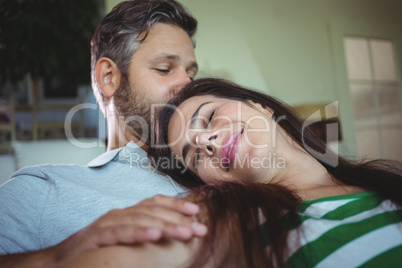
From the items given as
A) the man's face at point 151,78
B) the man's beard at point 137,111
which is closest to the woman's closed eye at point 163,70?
the man's face at point 151,78

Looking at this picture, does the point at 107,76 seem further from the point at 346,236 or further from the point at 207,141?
the point at 346,236

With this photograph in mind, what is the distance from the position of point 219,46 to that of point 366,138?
2.17m

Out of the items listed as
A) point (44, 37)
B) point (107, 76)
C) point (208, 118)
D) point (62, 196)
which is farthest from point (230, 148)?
point (44, 37)

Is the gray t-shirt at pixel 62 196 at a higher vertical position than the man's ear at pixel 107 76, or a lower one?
lower

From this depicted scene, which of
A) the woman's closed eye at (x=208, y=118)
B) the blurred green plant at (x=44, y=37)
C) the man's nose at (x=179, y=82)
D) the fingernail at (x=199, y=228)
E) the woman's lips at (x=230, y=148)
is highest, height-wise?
the blurred green plant at (x=44, y=37)

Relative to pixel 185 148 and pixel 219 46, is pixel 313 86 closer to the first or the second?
pixel 219 46

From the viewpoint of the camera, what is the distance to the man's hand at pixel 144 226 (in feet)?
1.74

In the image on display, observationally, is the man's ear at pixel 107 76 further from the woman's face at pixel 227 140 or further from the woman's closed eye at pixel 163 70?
the woman's face at pixel 227 140

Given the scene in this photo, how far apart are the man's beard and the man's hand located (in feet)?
2.92

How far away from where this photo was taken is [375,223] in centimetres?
67

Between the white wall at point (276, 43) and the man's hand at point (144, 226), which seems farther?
the white wall at point (276, 43)

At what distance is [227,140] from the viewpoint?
0.98 meters

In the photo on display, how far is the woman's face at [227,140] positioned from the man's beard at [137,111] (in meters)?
0.32

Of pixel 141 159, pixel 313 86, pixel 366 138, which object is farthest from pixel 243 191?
pixel 366 138
